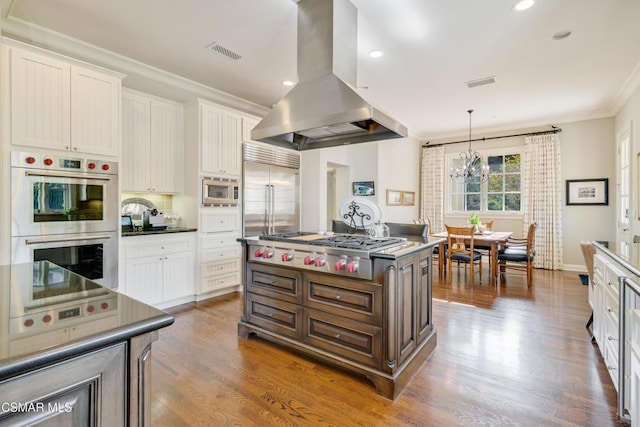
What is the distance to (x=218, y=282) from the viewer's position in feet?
13.9

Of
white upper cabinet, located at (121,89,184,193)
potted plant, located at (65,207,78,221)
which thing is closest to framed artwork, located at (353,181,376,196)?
white upper cabinet, located at (121,89,184,193)

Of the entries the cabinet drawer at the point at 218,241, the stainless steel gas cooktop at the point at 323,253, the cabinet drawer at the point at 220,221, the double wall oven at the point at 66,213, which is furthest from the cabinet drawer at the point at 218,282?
the stainless steel gas cooktop at the point at 323,253

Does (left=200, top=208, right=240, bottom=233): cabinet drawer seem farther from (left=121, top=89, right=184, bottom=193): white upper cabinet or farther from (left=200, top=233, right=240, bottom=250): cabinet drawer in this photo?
(left=121, top=89, right=184, bottom=193): white upper cabinet

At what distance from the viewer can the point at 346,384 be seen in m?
2.18

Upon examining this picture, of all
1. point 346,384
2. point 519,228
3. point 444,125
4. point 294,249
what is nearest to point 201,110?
point 294,249

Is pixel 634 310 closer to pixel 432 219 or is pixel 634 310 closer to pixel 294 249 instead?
pixel 294 249

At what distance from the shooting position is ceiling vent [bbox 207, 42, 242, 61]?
332cm

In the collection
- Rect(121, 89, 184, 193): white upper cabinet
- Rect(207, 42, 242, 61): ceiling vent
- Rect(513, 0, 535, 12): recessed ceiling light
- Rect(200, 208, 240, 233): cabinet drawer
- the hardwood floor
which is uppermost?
Rect(207, 42, 242, 61): ceiling vent

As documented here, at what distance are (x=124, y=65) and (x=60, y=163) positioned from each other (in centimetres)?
139

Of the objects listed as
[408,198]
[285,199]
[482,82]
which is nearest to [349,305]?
[285,199]

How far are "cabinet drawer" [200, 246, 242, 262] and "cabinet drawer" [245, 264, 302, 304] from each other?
1.47m

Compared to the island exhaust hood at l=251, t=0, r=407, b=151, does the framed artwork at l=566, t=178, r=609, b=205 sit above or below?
below

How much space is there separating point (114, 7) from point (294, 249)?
8.36 ft

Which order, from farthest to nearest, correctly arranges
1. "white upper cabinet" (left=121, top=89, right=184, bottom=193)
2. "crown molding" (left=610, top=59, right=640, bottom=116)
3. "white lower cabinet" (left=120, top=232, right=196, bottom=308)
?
"crown molding" (left=610, top=59, right=640, bottom=116)
"white upper cabinet" (left=121, top=89, right=184, bottom=193)
"white lower cabinet" (left=120, top=232, right=196, bottom=308)
